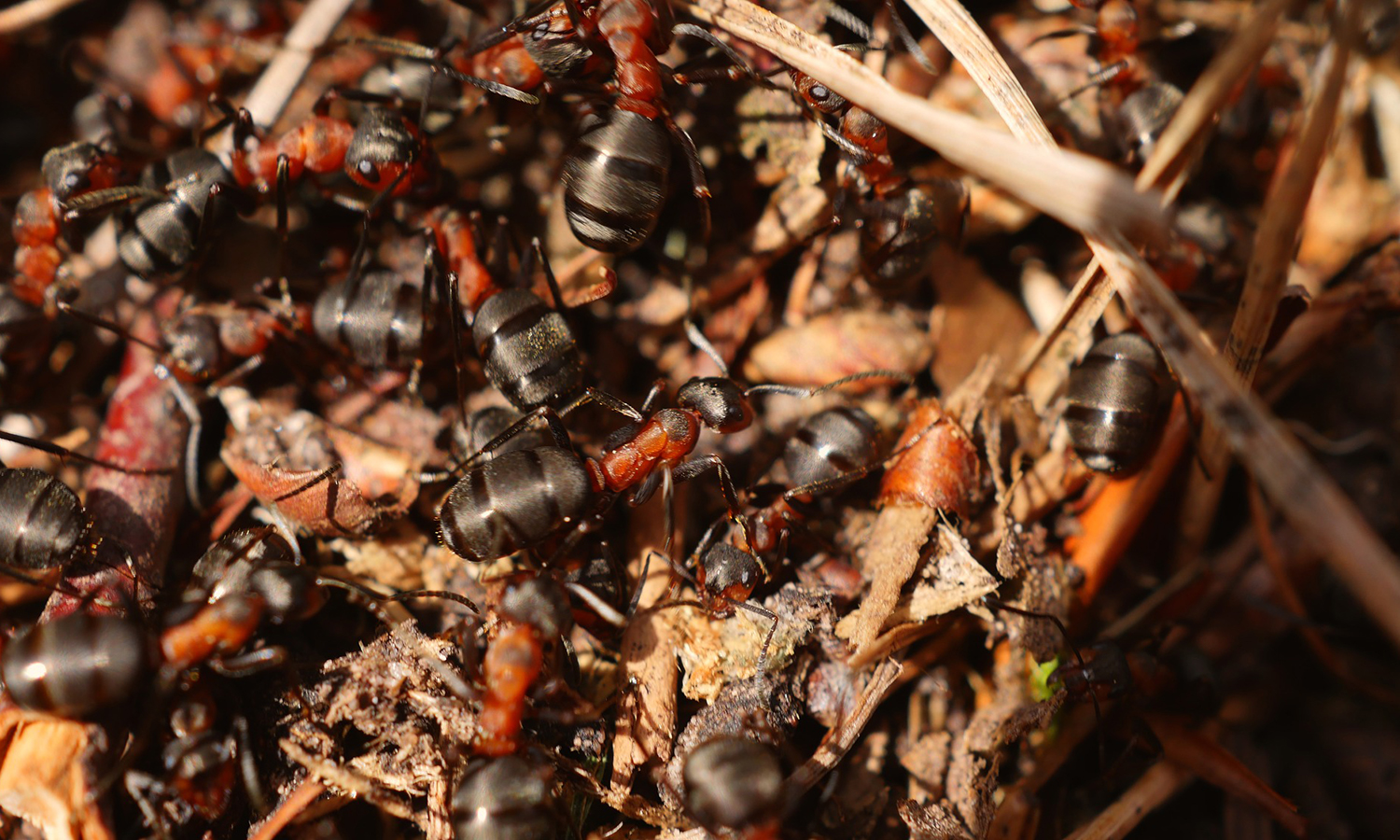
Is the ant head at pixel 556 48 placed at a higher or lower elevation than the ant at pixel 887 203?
higher

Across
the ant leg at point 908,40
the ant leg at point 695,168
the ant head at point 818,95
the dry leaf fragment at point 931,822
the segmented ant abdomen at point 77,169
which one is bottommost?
the dry leaf fragment at point 931,822

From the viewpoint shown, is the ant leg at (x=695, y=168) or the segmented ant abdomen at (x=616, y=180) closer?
the segmented ant abdomen at (x=616, y=180)

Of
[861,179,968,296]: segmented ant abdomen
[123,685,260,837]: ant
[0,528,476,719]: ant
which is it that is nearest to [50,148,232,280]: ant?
[0,528,476,719]: ant

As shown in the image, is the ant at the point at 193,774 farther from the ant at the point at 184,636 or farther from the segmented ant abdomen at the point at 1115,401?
the segmented ant abdomen at the point at 1115,401

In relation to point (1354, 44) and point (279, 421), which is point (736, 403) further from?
point (1354, 44)

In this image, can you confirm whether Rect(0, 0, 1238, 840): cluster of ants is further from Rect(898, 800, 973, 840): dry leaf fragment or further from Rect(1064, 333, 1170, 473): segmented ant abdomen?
Rect(898, 800, 973, 840): dry leaf fragment

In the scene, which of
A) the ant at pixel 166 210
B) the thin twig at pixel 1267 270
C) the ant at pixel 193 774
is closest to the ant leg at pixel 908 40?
the thin twig at pixel 1267 270

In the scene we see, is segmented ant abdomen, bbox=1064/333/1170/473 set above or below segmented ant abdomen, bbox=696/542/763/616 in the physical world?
above
